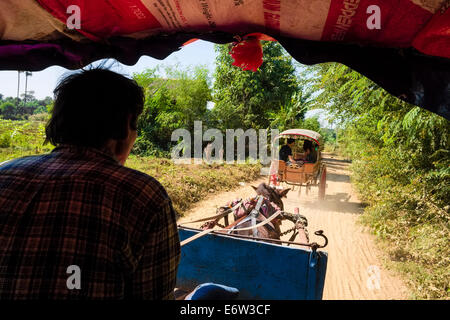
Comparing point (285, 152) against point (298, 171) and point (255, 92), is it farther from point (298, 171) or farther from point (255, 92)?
point (255, 92)

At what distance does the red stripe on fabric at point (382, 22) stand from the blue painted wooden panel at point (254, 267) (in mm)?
1708

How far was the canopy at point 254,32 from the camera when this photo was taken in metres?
1.42

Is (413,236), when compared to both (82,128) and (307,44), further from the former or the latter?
(82,128)

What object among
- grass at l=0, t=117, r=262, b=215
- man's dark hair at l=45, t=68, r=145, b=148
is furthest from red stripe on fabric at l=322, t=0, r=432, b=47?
grass at l=0, t=117, r=262, b=215

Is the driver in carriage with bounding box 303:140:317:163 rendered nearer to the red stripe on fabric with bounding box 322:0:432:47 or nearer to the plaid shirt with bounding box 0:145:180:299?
the red stripe on fabric with bounding box 322:0:432:47

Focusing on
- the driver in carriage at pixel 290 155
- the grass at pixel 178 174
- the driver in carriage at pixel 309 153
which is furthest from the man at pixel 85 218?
the driver in carriage at pixel 309 153

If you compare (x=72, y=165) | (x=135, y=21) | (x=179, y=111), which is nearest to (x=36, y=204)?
(x=72, y=165)

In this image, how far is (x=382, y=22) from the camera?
1.44 metres

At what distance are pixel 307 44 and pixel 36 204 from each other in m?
1.71

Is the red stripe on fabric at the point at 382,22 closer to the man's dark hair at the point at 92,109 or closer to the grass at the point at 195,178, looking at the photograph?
the man's dark hair at the point at 92,109

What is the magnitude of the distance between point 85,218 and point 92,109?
397 mm

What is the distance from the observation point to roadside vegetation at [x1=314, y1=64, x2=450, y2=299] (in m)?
3.57

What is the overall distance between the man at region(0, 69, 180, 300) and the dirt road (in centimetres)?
369
